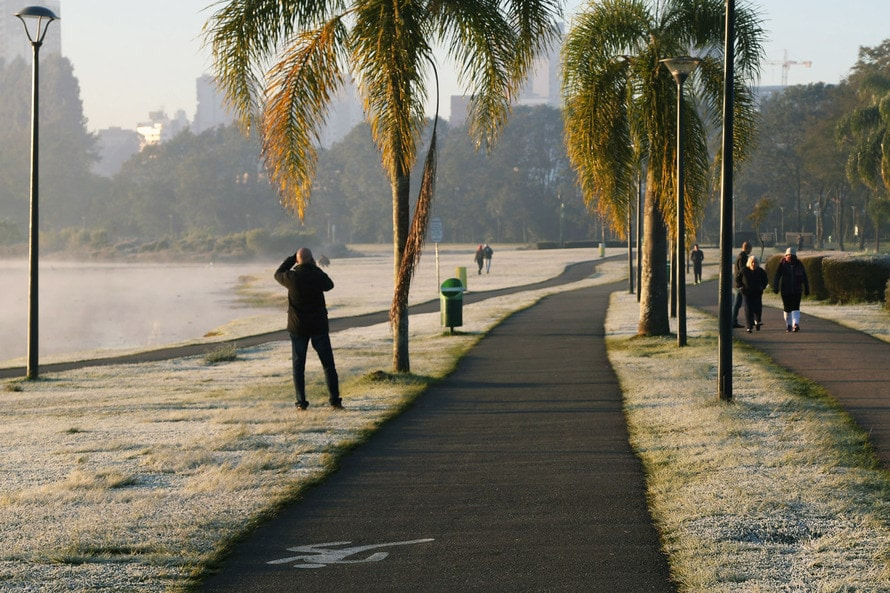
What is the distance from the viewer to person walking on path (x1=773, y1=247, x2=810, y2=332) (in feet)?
73.2

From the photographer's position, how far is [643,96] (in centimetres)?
2069

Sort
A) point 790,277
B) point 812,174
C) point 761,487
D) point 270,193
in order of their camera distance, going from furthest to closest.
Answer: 1. point 270,193
2. point 812,174
3. point 790,277
4. point 761,487

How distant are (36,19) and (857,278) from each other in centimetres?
2229

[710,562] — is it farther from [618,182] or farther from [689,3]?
[689,3]

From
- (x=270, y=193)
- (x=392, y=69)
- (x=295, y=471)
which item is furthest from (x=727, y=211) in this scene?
(x=270, y=193)

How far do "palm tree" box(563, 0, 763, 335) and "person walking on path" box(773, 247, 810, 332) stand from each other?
8.54 feet

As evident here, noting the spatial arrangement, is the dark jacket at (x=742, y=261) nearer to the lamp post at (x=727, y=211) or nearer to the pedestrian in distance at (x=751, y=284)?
the pedestrian in distance at (x=751, y=284)

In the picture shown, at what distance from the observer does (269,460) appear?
396 inches

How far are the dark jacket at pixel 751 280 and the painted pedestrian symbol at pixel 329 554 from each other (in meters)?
16.6

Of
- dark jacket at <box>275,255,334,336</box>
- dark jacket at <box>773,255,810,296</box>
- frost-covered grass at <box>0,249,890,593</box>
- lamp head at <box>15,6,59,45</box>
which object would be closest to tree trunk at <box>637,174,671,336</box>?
dark jacket at <box>773,255,810,296</box>

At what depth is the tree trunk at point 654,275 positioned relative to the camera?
2223 cm

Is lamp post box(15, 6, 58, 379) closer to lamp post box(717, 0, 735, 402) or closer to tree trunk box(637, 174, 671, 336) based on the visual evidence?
lamp post box(717, 0, 735, 402)

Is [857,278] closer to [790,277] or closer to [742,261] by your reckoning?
[742,261]

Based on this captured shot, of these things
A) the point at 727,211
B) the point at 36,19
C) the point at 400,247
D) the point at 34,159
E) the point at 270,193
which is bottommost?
the point at 400,247
